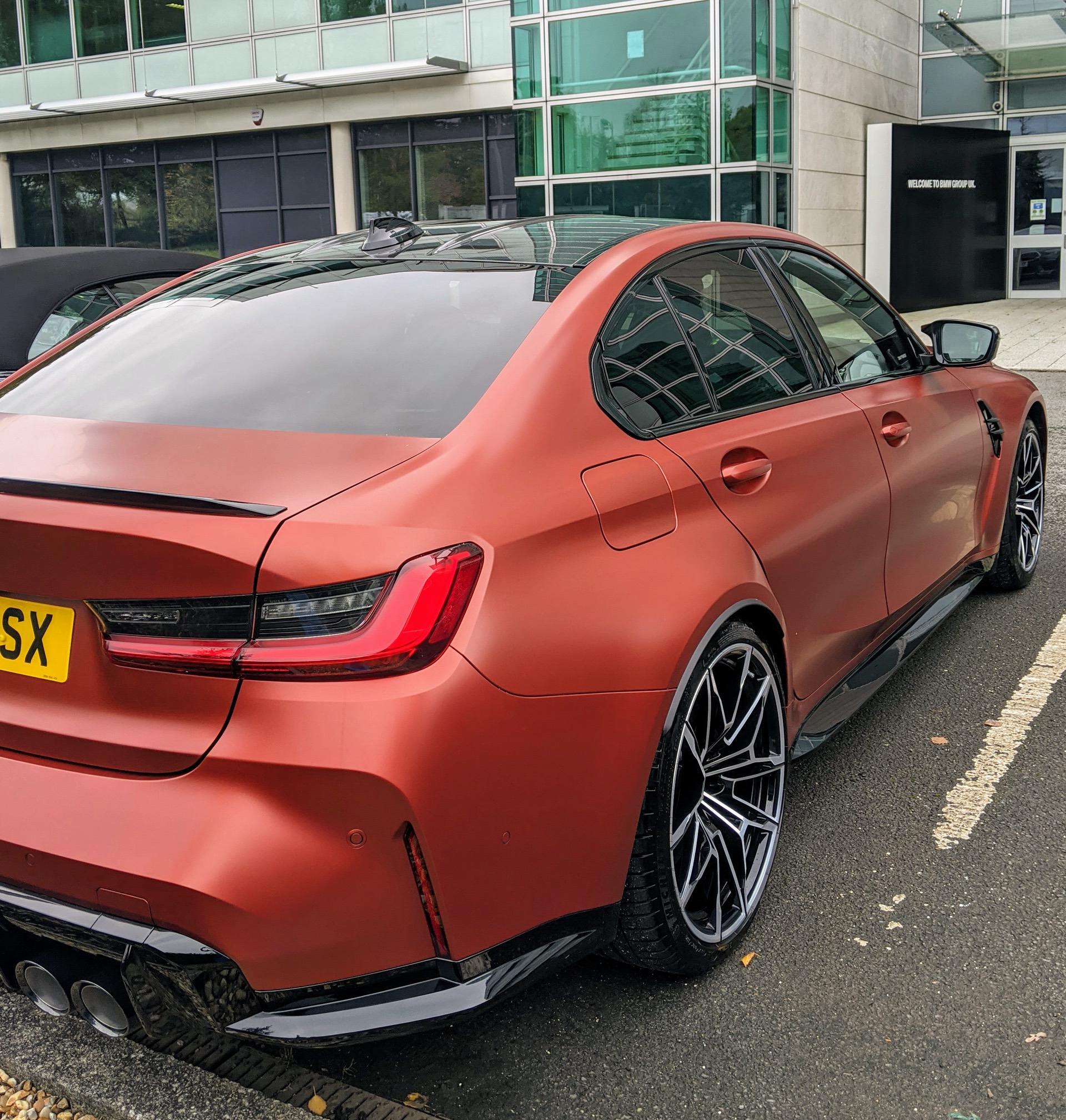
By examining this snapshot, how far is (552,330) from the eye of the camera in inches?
98.0

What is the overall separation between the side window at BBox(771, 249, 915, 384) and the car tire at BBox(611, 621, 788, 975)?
47.3 inches

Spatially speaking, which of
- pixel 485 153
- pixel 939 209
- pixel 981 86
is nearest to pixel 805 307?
pixel 939 209

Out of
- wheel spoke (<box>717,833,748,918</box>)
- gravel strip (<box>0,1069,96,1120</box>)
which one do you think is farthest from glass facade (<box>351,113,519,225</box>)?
gravel strip (<box>0,1069,96,1120</box>)

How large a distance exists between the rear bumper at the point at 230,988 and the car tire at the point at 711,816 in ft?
1.55

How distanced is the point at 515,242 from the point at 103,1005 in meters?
1.93

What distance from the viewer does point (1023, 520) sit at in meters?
5.30

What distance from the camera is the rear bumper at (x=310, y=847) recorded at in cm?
187

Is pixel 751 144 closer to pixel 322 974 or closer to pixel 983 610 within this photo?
pixel 983 610

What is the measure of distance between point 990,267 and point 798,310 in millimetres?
21612

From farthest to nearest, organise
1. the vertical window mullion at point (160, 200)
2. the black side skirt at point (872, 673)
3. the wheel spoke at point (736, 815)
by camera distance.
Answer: the vertical window mullion at point (160, 200) → the black side skirt at point (872, 673) → the wheel spoke at point (736, 815)

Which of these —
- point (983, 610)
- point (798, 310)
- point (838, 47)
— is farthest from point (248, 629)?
point (838, 47)

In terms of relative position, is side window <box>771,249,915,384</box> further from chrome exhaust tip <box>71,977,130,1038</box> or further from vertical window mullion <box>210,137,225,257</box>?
vertical window mullion <box>210,137,225,257</box>

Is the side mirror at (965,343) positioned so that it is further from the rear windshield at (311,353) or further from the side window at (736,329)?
the rear windshield at (311,353)

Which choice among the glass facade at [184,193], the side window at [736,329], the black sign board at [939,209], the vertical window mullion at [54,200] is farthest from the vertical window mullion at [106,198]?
the side window at [736,329]
